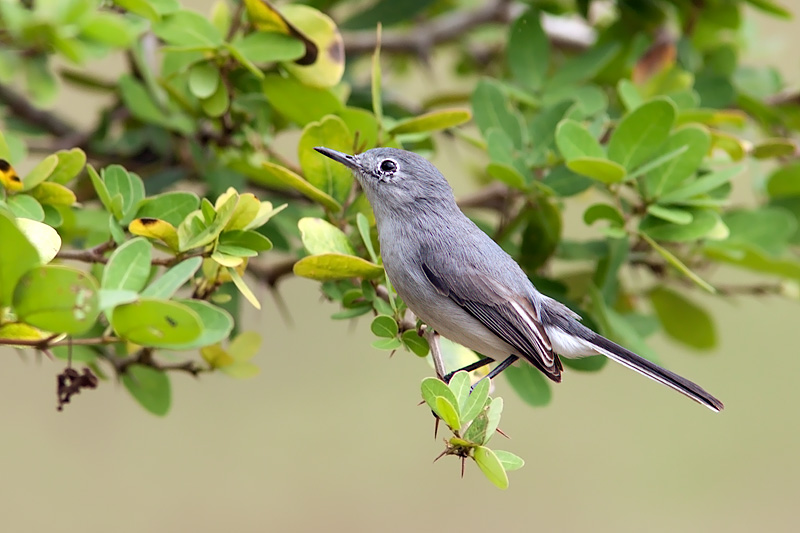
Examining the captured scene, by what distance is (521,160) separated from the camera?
7.80 feet

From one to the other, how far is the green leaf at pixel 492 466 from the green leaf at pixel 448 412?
6cm

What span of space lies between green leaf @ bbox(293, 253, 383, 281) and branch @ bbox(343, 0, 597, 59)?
164cm

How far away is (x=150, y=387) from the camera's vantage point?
7.58ft

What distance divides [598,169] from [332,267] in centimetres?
77

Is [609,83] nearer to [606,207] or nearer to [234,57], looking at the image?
[606,207]

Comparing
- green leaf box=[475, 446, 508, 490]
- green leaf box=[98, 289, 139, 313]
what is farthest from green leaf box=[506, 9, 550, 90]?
green leaf box=[98, 289, 139, 313]

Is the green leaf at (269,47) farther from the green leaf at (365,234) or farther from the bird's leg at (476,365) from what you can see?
the bird's leg at (476,365)

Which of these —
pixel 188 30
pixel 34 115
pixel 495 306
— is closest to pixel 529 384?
pixel 495 306

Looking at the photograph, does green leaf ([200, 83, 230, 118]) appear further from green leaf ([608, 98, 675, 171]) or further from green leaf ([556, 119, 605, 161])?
green leaf ([608, 98, 675, 171])

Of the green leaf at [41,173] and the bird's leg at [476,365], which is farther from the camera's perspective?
the bird's leg at [476,365]

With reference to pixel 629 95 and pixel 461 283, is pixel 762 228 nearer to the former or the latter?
pixel 629 95

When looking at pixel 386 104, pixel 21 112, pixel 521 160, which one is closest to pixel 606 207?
pixel 521 160

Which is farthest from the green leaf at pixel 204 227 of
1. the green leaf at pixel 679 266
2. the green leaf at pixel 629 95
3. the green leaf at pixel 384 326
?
the green leaf at pixel 629 95

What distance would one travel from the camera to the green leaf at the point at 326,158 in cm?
214
